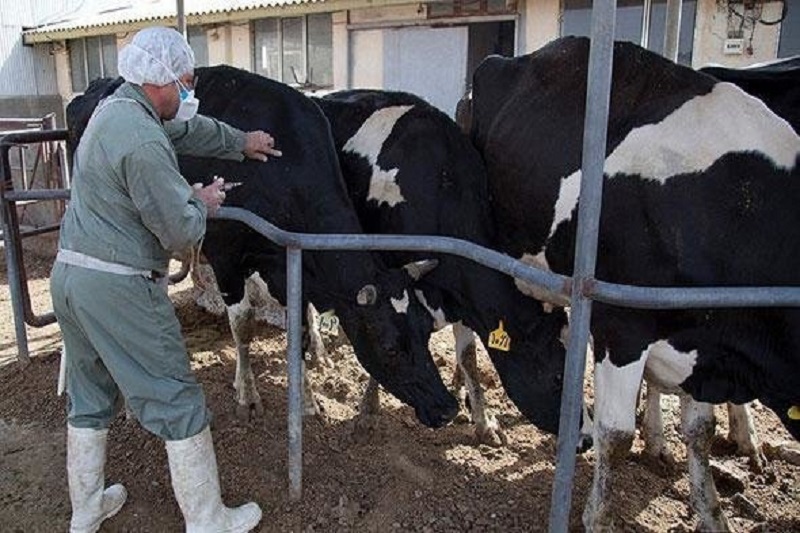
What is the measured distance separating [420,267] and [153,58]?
157 centimetres

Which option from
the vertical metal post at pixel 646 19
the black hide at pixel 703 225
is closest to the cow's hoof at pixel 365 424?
the black hide at pixel 703 225

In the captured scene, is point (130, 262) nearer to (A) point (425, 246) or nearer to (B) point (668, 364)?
(A) point (425, 246)

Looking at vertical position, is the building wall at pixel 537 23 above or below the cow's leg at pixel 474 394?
above

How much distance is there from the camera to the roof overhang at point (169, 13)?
10.8 m

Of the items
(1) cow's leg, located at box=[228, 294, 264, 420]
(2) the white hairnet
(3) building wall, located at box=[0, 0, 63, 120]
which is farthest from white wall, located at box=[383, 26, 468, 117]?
(3) building wall, located at box=[0, 0, 63, 120]

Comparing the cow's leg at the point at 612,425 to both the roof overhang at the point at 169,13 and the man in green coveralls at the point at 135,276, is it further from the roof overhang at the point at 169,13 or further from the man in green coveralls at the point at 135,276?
the roof overhang at the point at 169,13

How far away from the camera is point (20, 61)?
18016 mm

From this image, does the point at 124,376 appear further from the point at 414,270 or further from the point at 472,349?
the point at 472,349

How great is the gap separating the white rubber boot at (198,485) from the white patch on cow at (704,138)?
1888mm

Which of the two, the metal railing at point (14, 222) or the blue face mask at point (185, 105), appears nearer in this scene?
the blue face mask at point (185, 105)

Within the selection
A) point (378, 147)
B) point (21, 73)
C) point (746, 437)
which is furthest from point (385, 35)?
point (21, 73)

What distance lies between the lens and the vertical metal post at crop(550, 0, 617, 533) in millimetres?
2039

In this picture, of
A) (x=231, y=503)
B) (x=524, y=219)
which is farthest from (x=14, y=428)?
(x=524, y=219)

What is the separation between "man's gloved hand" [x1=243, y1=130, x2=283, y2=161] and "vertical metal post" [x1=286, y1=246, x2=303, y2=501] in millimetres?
730
